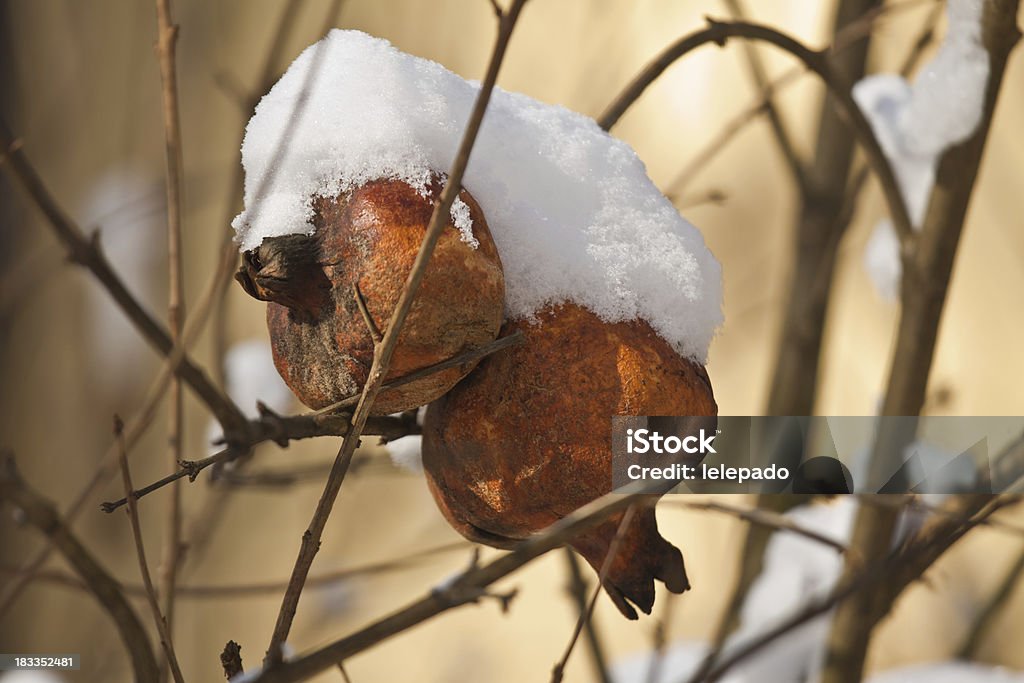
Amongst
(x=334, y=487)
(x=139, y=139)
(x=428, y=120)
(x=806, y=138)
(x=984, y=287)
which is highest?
(x=139, y=139)

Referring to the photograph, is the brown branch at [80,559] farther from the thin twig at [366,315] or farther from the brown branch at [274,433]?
the thin twig at [366,315]

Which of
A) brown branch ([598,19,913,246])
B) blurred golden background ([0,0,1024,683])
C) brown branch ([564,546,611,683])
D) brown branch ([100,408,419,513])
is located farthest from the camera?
blurred golden background ([0,0,1024,683])

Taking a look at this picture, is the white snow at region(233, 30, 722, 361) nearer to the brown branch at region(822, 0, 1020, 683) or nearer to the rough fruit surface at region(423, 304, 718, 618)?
the rough fruit surface at region(423, 304, 718, 618)

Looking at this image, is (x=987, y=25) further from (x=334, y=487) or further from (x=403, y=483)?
(x=403, y=483)

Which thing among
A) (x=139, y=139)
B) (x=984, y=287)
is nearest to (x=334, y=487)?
(x=984, y=287)

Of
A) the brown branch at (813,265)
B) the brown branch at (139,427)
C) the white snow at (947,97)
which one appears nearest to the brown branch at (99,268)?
the brown branch at (139,427)

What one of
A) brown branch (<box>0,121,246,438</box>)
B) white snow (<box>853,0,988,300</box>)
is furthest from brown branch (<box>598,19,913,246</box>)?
brown branch (<box>0,121,246,438</box>)
